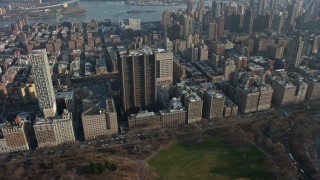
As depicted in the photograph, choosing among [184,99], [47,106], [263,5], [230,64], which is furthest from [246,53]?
[263,5]

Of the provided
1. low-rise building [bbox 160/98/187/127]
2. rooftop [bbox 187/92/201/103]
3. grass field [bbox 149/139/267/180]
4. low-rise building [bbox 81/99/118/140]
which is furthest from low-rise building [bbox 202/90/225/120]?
low-rise building [bbox 81/99/118/140]

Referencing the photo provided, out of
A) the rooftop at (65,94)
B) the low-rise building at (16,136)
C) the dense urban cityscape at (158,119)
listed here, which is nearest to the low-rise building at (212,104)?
the dense urban cityscape at (158,119)

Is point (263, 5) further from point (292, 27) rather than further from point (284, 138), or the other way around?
point (284, 138)

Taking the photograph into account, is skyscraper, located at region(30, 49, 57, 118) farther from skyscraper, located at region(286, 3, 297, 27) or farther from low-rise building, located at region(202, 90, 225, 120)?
skyscraper, located at region(286, 3, 297, 27)

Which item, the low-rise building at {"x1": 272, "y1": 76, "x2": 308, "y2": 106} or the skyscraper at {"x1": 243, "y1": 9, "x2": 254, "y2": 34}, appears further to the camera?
the skyscraper at {"x1": 243, "y1": 9, "x2": 254, "y2": 34}

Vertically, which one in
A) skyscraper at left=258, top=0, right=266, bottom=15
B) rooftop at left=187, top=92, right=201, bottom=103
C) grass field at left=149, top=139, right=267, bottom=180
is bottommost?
grass field at left=149, top=139, right=267, bottom=180

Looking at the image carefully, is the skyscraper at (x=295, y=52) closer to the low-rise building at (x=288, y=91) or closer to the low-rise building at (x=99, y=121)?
the low-rise building at (x=288, y=91)
